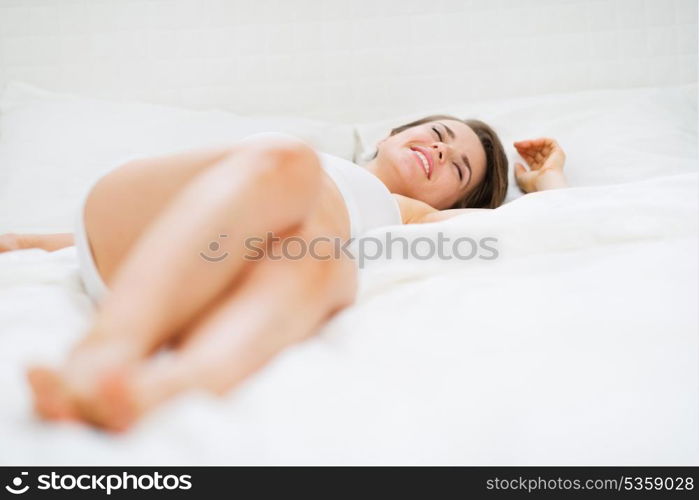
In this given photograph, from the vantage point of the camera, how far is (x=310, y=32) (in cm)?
206

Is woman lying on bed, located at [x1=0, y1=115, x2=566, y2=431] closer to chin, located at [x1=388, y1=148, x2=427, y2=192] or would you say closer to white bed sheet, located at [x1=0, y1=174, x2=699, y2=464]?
white bed sheet, located at [x1=0, y1=174, x2=699, y2=464]

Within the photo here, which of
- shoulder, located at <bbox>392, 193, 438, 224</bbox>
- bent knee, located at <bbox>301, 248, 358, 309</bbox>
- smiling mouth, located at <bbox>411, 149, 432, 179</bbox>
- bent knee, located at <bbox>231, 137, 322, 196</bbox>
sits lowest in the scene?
shoulder, located at <bbox>392, 193, 438, 224</bbox>

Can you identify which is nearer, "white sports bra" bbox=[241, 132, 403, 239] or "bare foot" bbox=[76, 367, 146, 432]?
"bare foot" bbox=[76, 367, 146, 432]

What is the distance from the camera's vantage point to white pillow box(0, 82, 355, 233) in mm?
1561

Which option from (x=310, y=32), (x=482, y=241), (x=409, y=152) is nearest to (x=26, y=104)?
(x=310, y=32)

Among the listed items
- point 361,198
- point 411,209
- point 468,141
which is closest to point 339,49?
point 468,141

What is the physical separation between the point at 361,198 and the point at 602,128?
0.88 metres

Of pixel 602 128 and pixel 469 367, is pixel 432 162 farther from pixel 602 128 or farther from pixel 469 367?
pixel 469 367

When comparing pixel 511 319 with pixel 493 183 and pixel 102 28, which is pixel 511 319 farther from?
pixel 102 28

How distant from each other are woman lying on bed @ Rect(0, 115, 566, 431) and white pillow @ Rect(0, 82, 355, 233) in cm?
74

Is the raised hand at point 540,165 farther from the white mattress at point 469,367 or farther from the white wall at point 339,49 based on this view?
the white mattress at point 469,367

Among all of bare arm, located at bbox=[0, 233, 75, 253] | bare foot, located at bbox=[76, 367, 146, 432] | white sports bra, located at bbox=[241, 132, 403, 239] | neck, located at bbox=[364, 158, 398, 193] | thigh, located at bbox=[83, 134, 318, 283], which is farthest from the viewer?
neck, located at bbox=[364, 158, 398, 193]

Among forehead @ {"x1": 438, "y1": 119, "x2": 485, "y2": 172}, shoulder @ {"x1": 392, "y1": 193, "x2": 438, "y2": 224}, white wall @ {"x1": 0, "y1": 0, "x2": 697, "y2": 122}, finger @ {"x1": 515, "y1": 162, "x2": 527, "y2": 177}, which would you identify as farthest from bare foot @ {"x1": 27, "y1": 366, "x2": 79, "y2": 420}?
white wall @ {"x1": 0, "y1": 0, "x2": 697, "y2": 122}

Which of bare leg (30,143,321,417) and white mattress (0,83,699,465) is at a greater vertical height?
bare leg (30,143,321,417)
